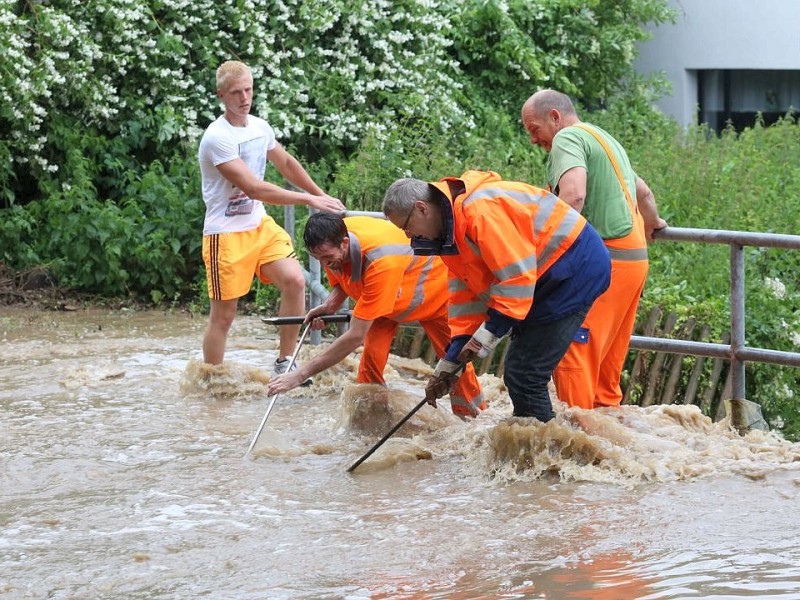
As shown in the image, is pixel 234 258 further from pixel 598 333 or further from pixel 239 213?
pixel 598 333

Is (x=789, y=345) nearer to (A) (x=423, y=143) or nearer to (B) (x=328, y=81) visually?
(A) (x=423, y=143)

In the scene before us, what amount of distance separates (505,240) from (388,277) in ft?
3.50

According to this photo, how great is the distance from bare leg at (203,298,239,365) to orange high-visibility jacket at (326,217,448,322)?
4.57ft

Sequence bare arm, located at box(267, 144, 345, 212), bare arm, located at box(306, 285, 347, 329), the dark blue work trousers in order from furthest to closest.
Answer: bare arm, located at box(267, 144, 345, 212), bare arm, located at box(306, 285, 347, 329), the dark blue work trousers

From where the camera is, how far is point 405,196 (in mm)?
5488

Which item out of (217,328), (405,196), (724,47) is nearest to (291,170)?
(217,328)

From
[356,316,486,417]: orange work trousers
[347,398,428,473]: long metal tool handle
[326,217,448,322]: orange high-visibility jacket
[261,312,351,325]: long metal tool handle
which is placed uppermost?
[326,217,448,322]: orange high-visibility jacket

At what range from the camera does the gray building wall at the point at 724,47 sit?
16516mm

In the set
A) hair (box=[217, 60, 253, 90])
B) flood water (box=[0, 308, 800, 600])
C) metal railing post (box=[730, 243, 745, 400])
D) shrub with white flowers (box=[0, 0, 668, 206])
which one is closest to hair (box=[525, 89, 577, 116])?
metal railing post (box=[730, 243, 745, 400])

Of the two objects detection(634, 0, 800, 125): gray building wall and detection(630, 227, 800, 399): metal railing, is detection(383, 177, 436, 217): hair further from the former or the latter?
detection(634, 0, 800, 125): gray building wall

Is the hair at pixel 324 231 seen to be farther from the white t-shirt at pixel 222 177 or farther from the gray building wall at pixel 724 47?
the gray building wall at pixel 724 47

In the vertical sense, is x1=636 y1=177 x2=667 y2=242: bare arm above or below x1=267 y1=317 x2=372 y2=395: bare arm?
above

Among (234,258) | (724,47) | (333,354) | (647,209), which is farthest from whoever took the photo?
(724,47)

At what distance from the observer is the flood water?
183 inches
